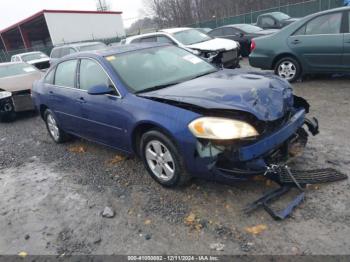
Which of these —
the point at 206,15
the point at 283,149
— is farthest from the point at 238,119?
the point at 206,15

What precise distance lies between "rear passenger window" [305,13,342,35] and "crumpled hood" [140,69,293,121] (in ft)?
12.6

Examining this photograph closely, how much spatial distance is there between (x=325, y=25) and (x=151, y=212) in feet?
19.4

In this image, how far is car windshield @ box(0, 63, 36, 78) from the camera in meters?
9.75

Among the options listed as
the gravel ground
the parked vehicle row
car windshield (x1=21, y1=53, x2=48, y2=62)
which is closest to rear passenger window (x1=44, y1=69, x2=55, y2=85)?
the parked vehicle row

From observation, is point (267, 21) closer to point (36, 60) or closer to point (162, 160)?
point (36, 60)

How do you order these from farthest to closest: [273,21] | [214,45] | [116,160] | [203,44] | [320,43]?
[273,21] < [203,44] < [214,45] < [320,43] < [116,160]

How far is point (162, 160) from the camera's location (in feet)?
12.8

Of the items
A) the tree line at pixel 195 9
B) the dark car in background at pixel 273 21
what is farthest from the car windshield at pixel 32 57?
the tree line at pixel 195 9

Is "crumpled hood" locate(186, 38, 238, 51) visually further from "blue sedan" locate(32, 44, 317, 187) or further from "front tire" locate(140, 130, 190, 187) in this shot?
"front tire" locate(140, 130, 190, 187)

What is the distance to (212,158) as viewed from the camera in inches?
130

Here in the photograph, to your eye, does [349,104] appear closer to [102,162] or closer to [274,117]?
[274,117]

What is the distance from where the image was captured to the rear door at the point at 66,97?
5122 mm

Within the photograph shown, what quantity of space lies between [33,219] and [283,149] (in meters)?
2.93

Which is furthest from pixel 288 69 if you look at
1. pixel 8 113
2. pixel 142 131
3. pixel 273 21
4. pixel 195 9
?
pixel 195 9
